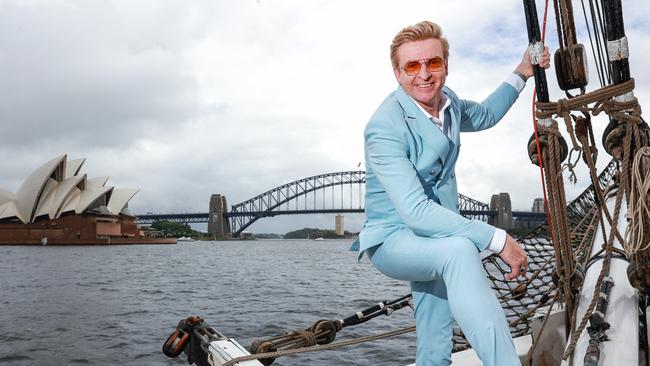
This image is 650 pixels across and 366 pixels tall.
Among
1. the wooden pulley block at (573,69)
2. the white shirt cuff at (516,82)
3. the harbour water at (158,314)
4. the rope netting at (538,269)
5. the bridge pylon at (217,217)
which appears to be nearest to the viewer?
the wooden pulley block at (573,69)

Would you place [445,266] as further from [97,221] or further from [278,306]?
[97,221]

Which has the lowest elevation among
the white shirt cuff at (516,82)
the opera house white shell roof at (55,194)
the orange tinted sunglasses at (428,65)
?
the orange tinted sunglasses at (428,65)

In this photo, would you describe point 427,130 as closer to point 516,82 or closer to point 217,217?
point 516,82

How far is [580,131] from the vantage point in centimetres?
190

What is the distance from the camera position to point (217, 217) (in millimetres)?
88562

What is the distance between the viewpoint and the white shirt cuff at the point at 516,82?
6.93 feet

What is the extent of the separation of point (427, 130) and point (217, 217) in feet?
292

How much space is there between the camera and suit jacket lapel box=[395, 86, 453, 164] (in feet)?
5.26

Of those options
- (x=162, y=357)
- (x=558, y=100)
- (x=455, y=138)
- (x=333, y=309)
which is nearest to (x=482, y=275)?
(x=455, y=138)

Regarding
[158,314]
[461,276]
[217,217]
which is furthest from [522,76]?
[217,217]

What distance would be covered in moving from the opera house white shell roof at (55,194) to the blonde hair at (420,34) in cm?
5552

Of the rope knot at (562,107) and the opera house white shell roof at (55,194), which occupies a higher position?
the opera house white shell roof at (55,194)

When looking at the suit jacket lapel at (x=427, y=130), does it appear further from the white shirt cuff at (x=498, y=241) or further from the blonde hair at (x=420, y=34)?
the white shirt cuff at (x=498, y=241)

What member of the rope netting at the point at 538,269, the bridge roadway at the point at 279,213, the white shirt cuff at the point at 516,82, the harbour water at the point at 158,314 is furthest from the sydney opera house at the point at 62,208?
the white shirt cuff at the point at 516,82
